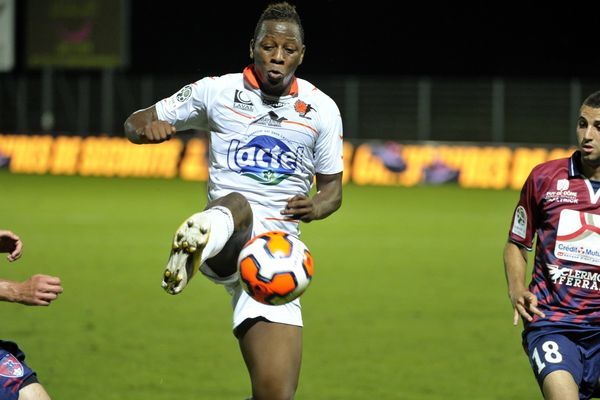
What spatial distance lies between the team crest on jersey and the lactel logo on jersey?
0.58 feet

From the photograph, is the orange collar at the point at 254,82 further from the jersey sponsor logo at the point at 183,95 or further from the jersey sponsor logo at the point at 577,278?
the jersey sponsor logo at the point at 577,278

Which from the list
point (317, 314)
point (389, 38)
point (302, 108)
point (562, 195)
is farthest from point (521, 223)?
point (389, 38)

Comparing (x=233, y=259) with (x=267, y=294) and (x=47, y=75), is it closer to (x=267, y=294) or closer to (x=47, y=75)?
(x=267, y=294)

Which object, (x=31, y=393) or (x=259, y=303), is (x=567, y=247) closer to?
(x=259, y=303)

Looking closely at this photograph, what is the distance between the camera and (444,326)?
1062cm

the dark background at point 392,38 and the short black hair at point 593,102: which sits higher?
the dark background at point 392,38

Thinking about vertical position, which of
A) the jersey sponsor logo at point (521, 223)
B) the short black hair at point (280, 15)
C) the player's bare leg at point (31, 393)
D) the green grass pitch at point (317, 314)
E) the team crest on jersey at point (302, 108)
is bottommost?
the green grass pitch at point (317, 314)

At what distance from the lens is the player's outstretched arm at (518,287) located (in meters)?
5.48

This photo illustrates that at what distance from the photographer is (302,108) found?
19.6 ft

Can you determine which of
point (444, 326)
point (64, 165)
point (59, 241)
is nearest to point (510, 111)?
point (64, 165)

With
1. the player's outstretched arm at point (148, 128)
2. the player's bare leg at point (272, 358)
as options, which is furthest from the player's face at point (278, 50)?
the player's bare leg at point (272, 358)

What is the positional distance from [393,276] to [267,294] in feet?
27.2

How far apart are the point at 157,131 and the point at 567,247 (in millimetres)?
2014

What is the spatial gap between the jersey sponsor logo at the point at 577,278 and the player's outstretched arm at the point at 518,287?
0.57 feet
